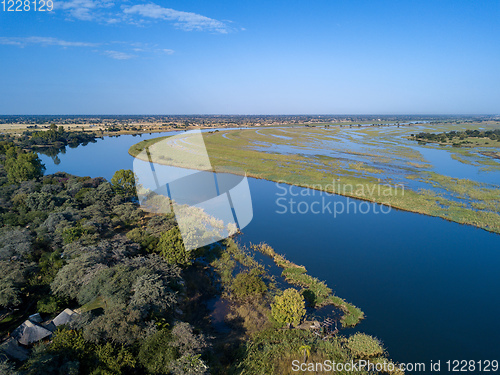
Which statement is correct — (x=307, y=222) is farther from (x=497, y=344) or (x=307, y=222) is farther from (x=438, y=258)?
(x=497, y=344)

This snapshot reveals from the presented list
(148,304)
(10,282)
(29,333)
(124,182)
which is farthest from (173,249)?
(124,182)

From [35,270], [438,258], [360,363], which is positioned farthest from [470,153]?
[35,270]

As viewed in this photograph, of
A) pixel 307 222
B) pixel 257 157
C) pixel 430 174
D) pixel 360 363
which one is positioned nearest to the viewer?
pixel 360 363

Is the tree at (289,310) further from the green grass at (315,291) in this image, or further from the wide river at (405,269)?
the wide river at (405,269)

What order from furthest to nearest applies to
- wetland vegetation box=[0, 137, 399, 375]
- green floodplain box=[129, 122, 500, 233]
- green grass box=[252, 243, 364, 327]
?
green floodplain box=[129, 122, 500, 233], green grass box=[252, 243, 364, 327], wetland vegetation box=[0, 137, 399, 375]

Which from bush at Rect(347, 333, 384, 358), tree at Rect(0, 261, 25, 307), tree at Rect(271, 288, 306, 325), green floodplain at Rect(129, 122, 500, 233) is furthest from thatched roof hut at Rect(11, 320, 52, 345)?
green floodplain at Rect(129, 122, 500, 233)

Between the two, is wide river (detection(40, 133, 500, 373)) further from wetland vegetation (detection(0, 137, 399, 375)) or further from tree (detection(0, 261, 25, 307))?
tree (detection(0, 261, 25, 307))

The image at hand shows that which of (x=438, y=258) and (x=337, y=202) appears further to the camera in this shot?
(x=337, y=202)
